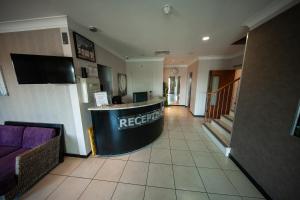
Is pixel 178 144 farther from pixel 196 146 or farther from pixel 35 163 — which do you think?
pixel 35 163

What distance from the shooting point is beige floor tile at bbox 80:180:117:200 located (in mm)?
1486

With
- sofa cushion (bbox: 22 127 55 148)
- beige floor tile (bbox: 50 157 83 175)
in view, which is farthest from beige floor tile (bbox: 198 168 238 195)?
sofa cushion (bbox: 22 127 55 148)

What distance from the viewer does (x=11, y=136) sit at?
203 centimetres

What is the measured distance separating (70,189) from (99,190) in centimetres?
45

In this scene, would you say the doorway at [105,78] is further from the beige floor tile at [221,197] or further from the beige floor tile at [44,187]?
the beige floor tile at [221,197]

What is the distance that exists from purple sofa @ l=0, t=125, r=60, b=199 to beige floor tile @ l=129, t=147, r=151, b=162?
1449 mm

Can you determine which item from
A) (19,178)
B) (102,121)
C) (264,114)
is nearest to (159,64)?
(102,121)

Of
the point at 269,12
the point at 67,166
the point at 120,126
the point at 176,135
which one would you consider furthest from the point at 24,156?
the point at 269,12

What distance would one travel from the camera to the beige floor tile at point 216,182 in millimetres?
1589

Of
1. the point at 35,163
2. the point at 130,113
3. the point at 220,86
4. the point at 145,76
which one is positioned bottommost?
the point at 35,163

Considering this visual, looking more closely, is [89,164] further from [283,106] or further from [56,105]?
[283,106]

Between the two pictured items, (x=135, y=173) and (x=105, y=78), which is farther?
(x=105, y=78)

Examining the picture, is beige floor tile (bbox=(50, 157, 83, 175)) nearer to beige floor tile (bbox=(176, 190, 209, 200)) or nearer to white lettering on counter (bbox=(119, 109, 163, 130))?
white lettering on counter (bbox=(119, 109, 163, 130))

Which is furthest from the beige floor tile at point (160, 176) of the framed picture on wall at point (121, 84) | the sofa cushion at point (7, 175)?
the framed picture on wall at point (121, 84)
